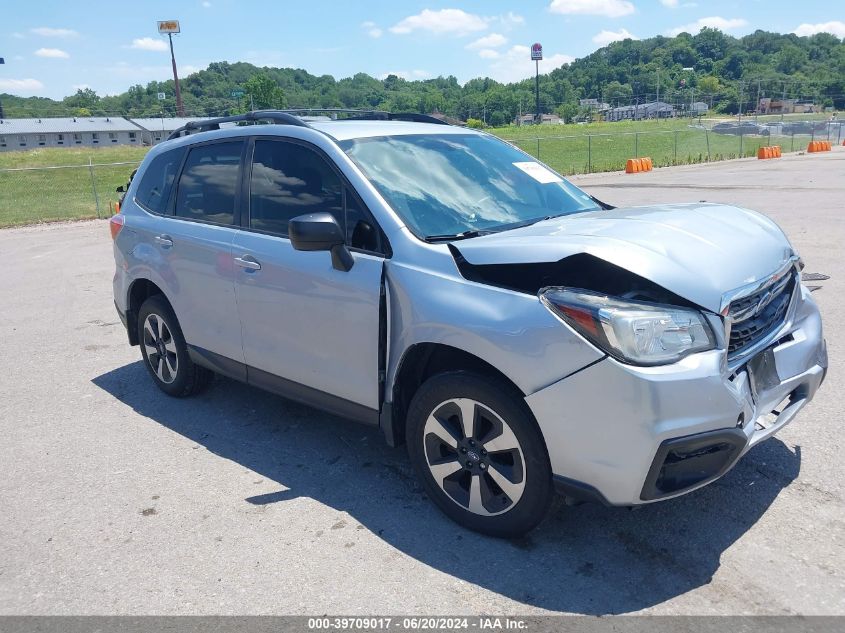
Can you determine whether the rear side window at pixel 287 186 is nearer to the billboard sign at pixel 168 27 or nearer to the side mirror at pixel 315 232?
the side mirror at pixel 315 232

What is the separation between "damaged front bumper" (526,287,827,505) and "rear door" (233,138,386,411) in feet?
3.46

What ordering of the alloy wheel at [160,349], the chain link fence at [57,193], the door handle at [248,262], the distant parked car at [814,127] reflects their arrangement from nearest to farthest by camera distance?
the door handle at [248,262]
the alloy wheel at [160,349]
the chain link fence at [57,193]
the distant parked car at [814,127]

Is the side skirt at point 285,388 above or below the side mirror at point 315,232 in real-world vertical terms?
below

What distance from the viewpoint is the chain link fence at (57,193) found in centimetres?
2077

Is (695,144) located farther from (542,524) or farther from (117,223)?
(542,524)

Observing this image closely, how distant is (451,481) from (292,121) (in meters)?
2.28

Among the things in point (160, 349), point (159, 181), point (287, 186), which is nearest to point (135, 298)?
point (160, 349)

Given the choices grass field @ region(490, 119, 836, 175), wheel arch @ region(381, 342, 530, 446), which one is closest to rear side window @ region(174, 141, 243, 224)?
wheel arch @ region(381, 342, 530, 446)

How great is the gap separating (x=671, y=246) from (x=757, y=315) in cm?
51

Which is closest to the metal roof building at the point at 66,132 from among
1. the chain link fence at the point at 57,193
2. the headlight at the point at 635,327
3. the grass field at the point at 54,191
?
the grass field at the point at 54,191

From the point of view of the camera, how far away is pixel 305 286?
12.4 ft

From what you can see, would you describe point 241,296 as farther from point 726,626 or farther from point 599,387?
point 726,626

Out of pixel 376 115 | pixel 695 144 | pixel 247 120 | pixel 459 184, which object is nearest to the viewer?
pixel 459 184

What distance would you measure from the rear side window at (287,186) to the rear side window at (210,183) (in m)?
0.22
